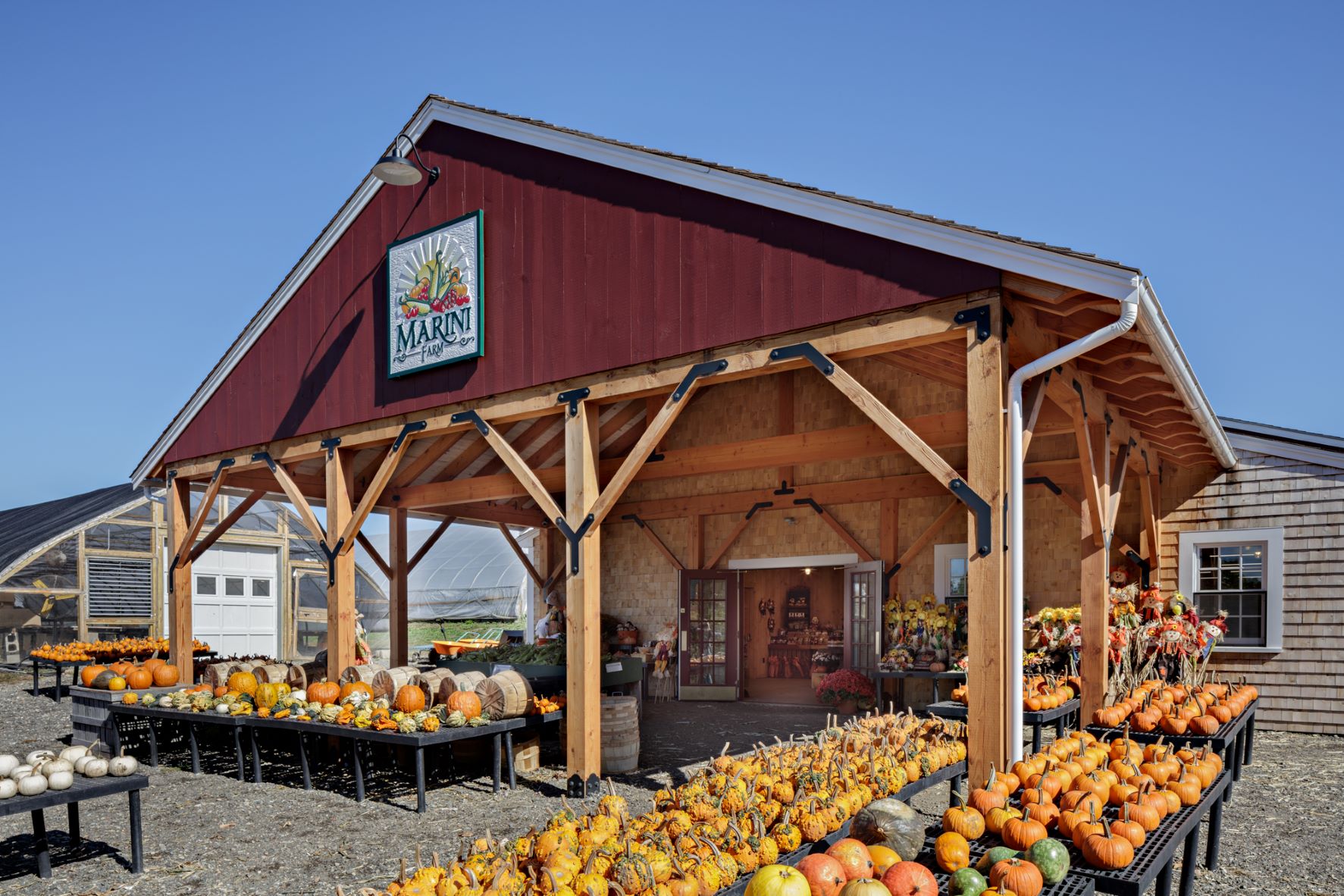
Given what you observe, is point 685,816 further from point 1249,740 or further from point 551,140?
point 1249,740

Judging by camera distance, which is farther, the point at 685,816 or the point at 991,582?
the point at 991,582

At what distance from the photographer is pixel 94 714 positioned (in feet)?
34.5

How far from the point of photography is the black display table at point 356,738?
7453 millimetres

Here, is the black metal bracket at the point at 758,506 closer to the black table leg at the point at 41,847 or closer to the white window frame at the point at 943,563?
the white window frame at the point at 943,563

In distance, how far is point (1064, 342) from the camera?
7.28 metres

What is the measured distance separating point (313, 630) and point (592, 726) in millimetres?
19031

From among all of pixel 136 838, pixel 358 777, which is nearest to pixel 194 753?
pixel 358 777

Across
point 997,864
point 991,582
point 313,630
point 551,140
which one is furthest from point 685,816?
point 313,630

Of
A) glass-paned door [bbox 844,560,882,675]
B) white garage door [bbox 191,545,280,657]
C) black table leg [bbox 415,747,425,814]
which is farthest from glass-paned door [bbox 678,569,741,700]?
white garage door [bbox 191,545,280,657]

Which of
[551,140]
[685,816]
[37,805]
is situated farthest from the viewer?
[551,140]

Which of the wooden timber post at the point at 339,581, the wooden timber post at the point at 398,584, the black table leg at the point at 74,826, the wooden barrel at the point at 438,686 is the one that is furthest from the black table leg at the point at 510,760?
the wooden timber post at the point at 398,584

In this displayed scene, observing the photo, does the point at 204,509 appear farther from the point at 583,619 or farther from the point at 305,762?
the point at 583,619

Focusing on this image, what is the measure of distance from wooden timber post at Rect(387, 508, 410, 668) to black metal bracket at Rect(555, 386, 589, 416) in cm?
646

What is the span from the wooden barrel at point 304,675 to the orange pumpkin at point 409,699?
6.77 ft
